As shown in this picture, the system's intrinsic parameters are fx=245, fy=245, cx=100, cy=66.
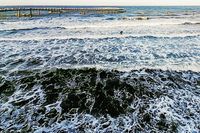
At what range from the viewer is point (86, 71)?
1095 centimetres

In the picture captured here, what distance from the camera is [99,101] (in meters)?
8.03

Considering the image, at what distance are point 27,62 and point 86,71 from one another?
3692 mm

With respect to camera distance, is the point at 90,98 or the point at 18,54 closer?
the point at 90,98

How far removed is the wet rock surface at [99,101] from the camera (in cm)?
670

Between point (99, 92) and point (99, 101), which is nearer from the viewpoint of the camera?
point (99, 101)

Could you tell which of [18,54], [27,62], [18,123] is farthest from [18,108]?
[18,54]

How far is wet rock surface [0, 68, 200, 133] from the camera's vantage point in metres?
6.70

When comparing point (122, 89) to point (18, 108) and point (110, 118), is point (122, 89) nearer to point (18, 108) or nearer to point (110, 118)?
point (110, 118)

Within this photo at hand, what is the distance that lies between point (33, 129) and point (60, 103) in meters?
1.58

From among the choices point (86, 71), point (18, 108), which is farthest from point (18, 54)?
point (18, 108)

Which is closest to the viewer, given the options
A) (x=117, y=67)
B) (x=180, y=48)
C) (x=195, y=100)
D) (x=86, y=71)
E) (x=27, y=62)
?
(x=195, y=100)

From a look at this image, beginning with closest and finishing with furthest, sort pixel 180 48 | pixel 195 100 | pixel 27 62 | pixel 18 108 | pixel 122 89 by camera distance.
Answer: pixel 18 108 → pixel 195 100 → pixel 122 89 → pixel 27 62 → pixel 180 48

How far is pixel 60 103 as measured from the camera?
26.0 ft

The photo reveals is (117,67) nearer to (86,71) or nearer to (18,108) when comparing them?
(86,71)
